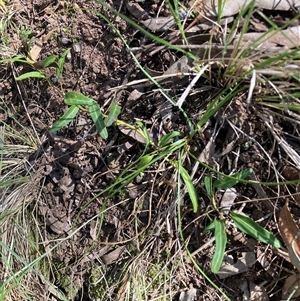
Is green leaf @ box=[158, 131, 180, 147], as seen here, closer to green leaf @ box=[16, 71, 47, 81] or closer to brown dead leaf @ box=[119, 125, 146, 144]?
brown dead leaf @ box=[119, 125, 146, 144]

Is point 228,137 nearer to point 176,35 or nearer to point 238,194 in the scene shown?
point 238,194

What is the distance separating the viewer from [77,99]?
1398 mm

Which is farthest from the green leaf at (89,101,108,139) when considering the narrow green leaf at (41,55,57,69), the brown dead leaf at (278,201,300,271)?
the brown dead leaf at (278,201,300,271)

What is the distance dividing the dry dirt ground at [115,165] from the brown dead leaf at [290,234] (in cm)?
4

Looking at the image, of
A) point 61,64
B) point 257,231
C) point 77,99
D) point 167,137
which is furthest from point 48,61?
point 257,231

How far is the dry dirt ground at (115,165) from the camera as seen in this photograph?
1431 mm

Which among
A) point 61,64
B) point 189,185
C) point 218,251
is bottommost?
point 218,251

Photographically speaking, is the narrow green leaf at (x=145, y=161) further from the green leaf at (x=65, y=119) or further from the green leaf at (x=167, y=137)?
the green leaf at (x=65, y=119)

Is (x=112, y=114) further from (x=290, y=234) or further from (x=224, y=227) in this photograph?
(x=290, y=234)

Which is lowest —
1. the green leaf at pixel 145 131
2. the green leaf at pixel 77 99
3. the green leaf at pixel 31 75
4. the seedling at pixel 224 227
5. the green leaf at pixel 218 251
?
the green leaf at pixel 218 251

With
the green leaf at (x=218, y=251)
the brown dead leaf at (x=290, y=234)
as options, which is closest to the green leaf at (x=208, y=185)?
the green leaf at (x=218, y=251)

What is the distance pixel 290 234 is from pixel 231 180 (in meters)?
0.23

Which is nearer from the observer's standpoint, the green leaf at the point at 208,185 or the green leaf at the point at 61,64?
the green leaf at the point at 208,185

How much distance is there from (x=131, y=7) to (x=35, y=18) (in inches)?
13.6
